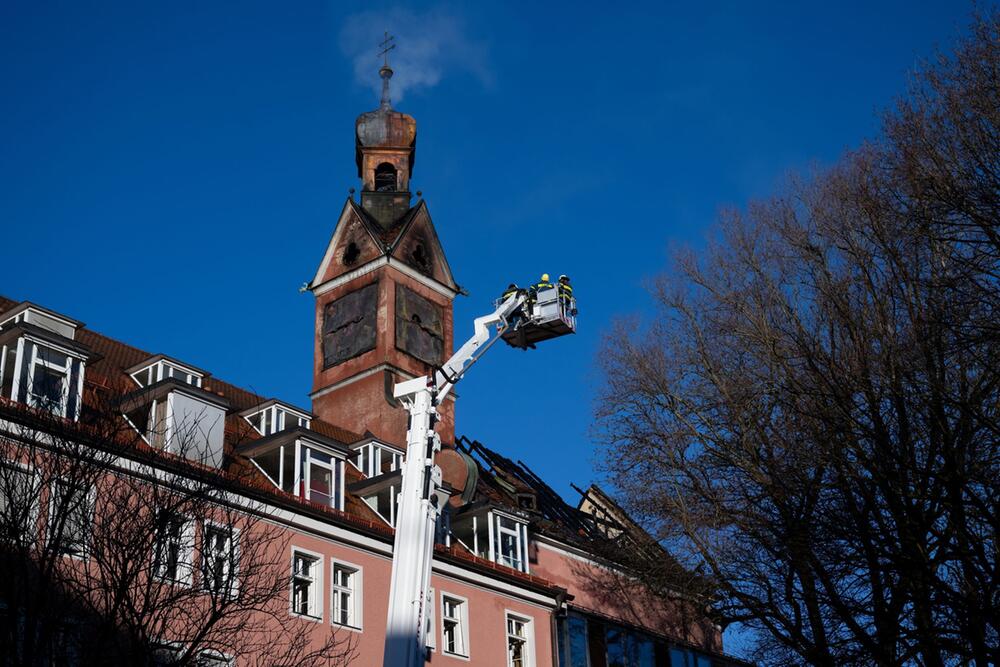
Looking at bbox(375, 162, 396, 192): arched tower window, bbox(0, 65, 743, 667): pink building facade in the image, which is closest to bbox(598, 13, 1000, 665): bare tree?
bbox(0, 65, 743, 667): pink building facade

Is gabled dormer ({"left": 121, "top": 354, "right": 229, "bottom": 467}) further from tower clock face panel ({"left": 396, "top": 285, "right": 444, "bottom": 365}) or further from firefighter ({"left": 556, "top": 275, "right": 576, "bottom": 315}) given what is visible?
tower clock face panel ({"left": 396, "top": 285, "right": 444, "bottom": 365})

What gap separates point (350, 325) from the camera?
41094 millimetres

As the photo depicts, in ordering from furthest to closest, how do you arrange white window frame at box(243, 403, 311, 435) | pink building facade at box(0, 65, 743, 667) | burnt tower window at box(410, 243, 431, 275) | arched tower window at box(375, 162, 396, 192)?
arched tower window at box(375, 162, 396, 192), burnt tower window at box(410, 243, 431, 275), white window frame at box(243, 403, 311, 435), pink building facade at box(0, 65, 743, 667)

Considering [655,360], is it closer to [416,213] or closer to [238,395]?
[238,395]

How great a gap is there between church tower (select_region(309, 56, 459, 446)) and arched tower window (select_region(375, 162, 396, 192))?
0.11 ft

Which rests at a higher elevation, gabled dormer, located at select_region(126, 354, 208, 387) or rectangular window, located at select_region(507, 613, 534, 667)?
gabled dormer, located at select_region(126, 354, 208, 387)

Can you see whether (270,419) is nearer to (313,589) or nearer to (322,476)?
(322,476)

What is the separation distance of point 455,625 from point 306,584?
183 inches

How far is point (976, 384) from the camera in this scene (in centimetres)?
2319

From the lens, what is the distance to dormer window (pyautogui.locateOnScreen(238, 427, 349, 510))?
96.4ft

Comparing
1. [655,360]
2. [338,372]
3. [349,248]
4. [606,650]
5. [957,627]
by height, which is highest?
[349,248]

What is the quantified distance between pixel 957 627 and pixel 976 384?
4187 mm

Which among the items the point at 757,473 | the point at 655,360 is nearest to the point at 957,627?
the point at 757,473

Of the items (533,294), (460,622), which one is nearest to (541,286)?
(533,294)
